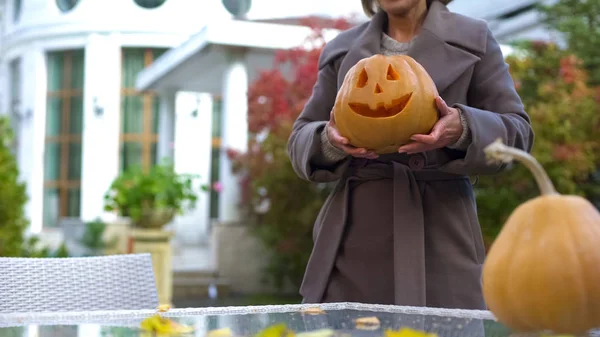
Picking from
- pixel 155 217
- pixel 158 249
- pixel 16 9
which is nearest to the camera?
pixel 158 249

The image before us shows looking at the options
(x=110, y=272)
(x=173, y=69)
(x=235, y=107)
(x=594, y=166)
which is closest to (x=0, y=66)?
(x=173, y=69)

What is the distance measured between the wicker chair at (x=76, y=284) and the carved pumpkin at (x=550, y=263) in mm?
1300

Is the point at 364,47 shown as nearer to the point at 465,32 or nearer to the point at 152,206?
the point at 465,32

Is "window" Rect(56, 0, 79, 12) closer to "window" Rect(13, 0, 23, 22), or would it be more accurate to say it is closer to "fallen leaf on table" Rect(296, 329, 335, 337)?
"window" Rect(13, 0, 23, 22)

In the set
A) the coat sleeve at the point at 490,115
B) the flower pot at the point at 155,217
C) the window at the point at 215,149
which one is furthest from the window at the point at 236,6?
the coat sleeve at the point at 490,115

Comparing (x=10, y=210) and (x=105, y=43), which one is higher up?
(x=105, y=43)

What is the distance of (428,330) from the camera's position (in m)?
1.29

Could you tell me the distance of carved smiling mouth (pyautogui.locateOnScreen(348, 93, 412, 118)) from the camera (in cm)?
181

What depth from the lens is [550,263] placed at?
3.45 ft

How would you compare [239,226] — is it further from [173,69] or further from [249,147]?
[173,69]

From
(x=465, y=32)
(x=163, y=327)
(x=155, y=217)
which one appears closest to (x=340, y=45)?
(x=465, y=32)

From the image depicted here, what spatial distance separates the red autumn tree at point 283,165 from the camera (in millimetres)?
9500

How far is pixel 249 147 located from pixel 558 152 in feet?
13.3

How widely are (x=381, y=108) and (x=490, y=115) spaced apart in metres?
0.27
